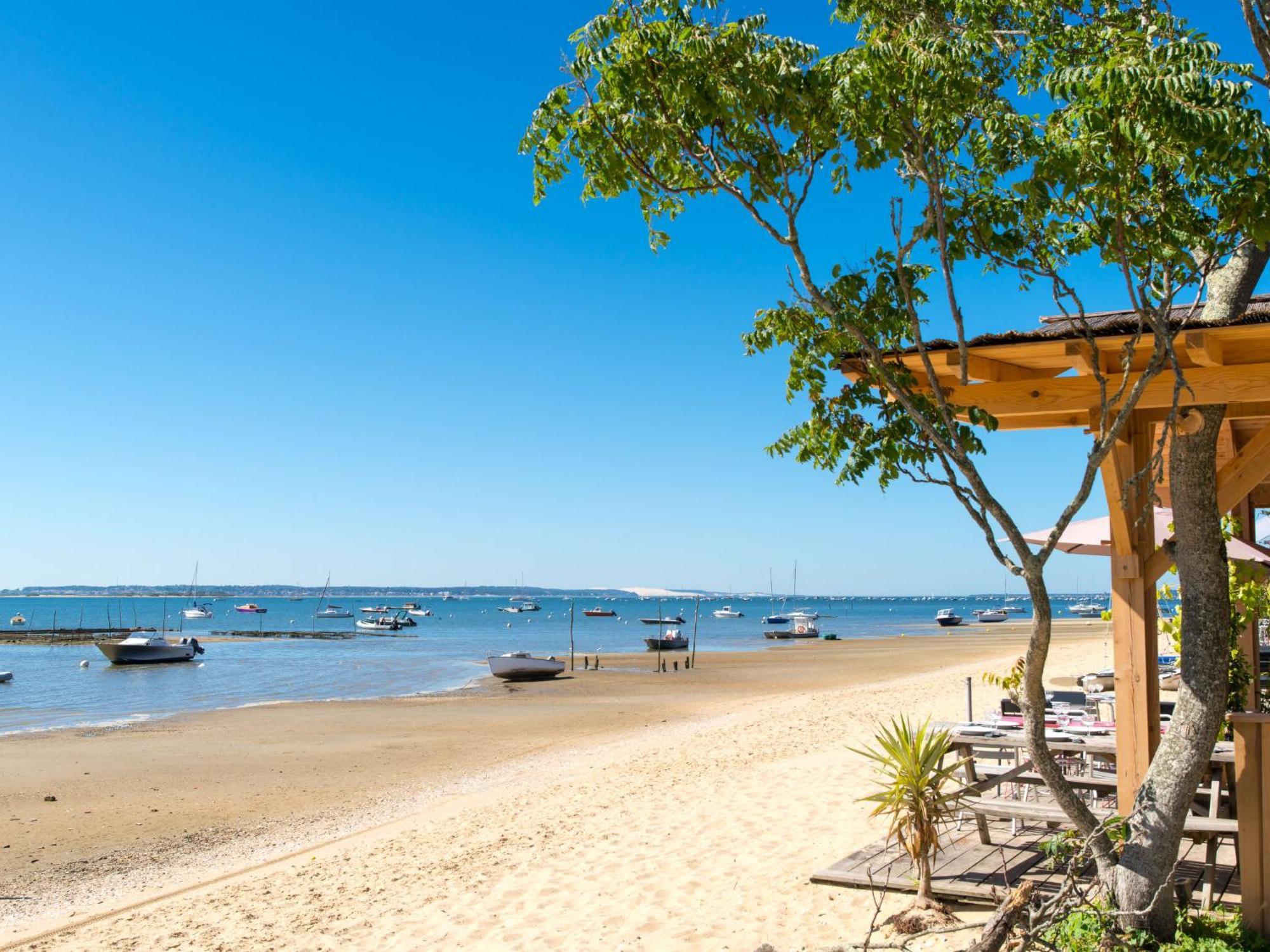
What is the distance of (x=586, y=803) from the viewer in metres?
10.2

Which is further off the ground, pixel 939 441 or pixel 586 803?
pixel 939 441

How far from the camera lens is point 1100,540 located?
7.63 metres

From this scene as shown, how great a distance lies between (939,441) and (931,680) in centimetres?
2446

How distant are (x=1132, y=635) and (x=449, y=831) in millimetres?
6766

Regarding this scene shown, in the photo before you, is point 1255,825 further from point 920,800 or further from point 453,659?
point 453,659

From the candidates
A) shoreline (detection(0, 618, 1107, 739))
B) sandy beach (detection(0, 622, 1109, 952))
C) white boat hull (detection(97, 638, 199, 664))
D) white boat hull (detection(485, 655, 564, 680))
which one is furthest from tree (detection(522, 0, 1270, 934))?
white boat hull (detection(97, 638, 199, 664))

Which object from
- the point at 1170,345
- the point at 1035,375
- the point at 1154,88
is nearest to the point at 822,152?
the point at 1154,88

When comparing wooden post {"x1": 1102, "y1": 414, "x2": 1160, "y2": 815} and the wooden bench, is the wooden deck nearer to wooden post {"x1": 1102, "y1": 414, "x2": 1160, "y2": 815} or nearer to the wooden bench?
the wooden bench

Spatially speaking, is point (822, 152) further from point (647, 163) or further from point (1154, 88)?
point (1154, 88)

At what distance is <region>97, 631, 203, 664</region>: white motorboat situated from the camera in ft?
139

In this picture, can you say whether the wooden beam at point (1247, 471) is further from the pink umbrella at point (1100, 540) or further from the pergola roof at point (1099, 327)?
the pink umbrella at point (1100, 540)

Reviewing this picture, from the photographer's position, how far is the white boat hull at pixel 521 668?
1324 inches

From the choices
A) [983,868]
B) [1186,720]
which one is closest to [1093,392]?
[1186,720]

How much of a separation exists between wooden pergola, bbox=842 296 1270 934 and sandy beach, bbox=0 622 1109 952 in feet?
6.44
